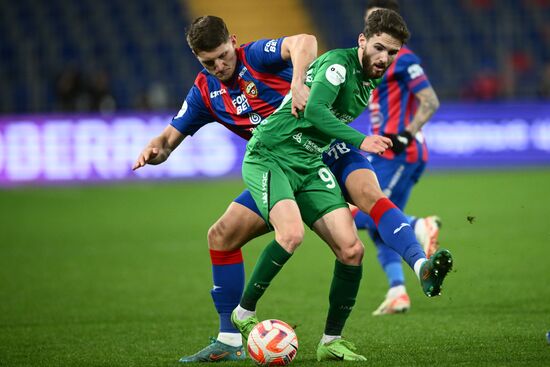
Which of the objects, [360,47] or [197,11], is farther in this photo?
[197,11]

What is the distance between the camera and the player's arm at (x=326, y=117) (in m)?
5.29

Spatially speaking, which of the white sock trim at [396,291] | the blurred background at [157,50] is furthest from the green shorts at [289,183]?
the blurred background at [157,50]

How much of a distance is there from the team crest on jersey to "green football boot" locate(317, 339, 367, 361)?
1579 millimetres

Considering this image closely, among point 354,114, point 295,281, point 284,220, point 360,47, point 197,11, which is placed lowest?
point 295,281

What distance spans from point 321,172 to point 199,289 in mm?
3454

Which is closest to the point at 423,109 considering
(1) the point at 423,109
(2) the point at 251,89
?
(1) the point at 423,109

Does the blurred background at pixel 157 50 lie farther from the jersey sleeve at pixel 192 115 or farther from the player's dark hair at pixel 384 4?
the jersey sleeve at pixel 192 115

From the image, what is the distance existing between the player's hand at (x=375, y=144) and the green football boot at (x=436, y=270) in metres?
0.62

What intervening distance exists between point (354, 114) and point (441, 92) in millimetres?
15925

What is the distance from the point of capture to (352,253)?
550 cm

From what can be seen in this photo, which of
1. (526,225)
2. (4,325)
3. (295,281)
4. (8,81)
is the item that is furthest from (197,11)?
(4,325)

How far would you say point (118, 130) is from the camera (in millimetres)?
19156

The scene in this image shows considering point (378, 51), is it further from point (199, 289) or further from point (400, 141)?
point (199, 289)

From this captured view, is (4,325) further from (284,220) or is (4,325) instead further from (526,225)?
(526,225)
